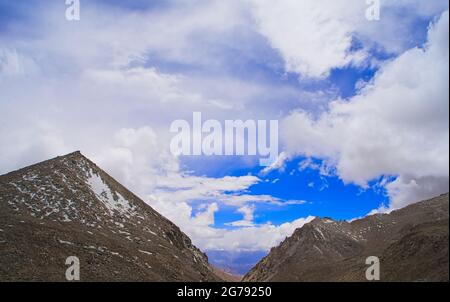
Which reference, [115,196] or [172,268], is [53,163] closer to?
[115,196]

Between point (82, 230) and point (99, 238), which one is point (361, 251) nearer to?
point (99, 238)

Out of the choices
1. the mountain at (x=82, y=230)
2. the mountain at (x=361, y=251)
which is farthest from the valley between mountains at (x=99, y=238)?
the mountain at (x=361, y=251)

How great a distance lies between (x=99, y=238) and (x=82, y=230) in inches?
174

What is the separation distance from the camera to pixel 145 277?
6675 centimetres

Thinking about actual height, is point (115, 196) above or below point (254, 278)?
above

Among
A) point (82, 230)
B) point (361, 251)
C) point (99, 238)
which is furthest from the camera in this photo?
point (361, 251)

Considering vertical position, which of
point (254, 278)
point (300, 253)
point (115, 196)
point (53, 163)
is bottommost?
point (254, 278)

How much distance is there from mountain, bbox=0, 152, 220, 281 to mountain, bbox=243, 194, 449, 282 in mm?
39999

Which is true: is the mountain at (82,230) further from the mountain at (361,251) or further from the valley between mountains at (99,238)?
the mountain at (361,251)

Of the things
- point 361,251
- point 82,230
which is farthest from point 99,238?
point 361,251

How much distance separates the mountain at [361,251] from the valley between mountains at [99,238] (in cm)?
44

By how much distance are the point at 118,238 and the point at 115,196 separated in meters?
24.7

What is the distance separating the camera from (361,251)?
16350cm
